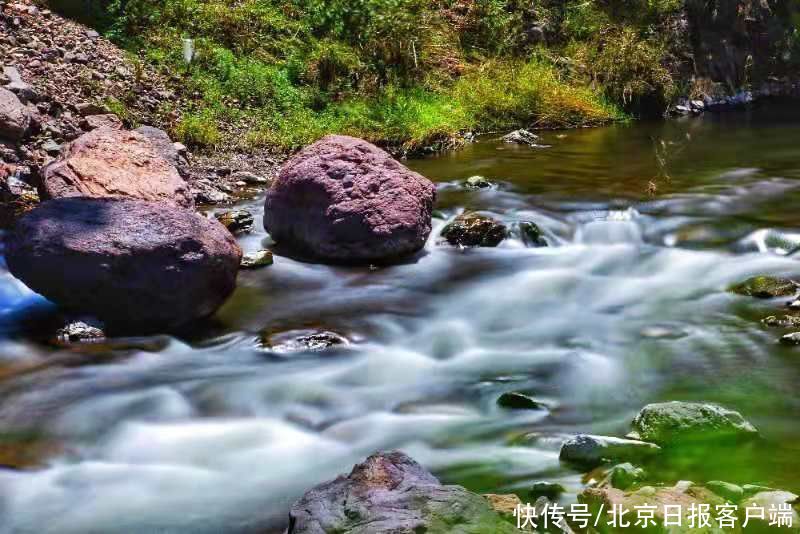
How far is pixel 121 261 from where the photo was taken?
19.8 ft

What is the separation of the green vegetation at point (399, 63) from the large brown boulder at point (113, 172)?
9.70 ft

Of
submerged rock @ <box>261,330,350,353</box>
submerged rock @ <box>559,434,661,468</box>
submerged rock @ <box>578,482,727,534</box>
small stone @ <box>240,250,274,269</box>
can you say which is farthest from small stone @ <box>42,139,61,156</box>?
submerged rock @ <box>578,482,727,534</box>

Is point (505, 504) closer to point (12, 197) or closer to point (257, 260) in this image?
point (257, 260)

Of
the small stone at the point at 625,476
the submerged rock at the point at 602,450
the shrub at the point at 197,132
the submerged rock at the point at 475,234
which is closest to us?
the small stone at the point at 625,476

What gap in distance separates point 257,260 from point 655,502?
16.7 ft

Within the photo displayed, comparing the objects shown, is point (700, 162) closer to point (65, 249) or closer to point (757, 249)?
point (757, 249)

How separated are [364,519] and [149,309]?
3.60 m

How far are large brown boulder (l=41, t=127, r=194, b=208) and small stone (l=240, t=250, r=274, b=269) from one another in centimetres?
85

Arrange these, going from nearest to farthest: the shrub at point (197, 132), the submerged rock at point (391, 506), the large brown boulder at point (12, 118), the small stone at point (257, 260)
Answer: the submerged rock at point (391, 506), the small stone at point (257, 260), the large brown boulder at point (12, 118), the shrub at point (197, 132)

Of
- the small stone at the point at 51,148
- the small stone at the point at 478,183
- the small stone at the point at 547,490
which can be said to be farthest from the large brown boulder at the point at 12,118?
the small stone at the point at 547,490

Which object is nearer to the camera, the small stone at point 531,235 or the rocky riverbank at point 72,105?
the small stone at point 531,235

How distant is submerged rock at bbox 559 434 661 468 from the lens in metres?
4.12

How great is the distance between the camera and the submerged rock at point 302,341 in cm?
605

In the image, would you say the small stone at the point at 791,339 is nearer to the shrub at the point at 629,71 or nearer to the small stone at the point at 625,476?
the small stone at the point at 625,476
